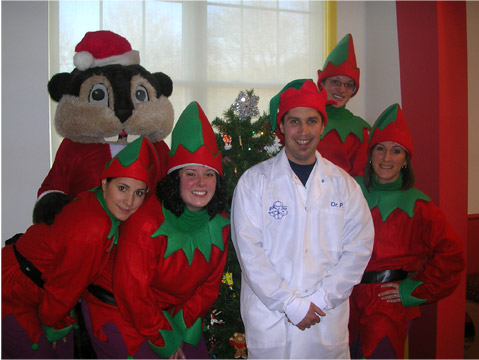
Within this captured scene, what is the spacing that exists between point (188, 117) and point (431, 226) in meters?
1.43

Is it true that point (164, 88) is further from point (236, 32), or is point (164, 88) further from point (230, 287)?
point (236, 32)

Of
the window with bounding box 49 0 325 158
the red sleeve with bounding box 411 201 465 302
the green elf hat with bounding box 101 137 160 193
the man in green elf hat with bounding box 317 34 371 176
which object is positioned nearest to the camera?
the green elf hat with bounding box 101 137 160 193

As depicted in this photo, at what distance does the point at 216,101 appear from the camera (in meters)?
3.70

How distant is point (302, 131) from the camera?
6.37ft

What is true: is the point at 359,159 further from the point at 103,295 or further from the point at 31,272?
the point at 31,272

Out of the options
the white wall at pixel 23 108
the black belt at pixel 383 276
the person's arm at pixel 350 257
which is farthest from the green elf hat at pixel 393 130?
the white wall at pixel 23 108

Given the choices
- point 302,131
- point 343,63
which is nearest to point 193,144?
point 302,131

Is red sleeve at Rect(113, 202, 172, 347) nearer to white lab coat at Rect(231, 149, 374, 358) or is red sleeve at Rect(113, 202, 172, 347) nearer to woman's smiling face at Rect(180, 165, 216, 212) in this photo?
woman's smiling face at Rect(180, 165, 216, 212)

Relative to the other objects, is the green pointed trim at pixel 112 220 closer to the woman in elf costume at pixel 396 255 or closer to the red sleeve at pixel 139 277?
the red sleeve at pixel 139 277

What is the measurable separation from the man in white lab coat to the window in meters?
1.77

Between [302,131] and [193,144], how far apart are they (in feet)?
1.72

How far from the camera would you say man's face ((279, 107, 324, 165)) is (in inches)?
76.7

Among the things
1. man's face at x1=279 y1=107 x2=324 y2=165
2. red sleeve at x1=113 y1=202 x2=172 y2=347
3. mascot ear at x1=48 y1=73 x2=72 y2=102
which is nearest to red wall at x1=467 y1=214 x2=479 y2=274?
man's face at x1=279 y1=107 x2=324 y2=165

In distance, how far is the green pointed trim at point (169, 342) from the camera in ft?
6.23
